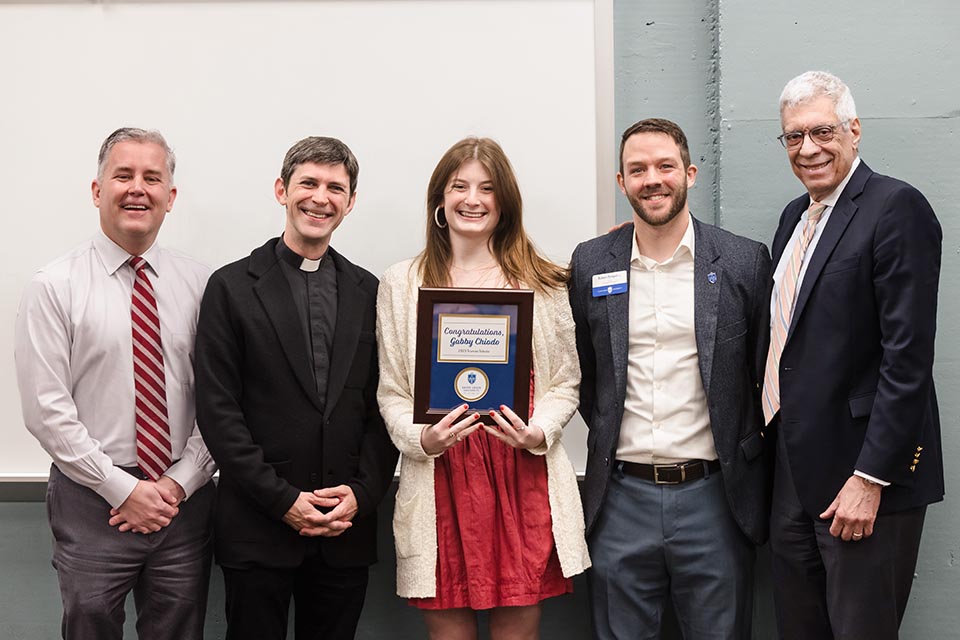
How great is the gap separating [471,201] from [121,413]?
4.00 ft

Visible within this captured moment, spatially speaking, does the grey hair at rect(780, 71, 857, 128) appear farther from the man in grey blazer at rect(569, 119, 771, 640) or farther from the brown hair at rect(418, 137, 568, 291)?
the brown hair at rect(418, 137, 568, 291)

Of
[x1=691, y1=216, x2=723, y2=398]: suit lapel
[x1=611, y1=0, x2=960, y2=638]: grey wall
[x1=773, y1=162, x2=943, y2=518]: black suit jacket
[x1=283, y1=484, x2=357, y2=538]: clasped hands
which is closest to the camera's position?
[x1=773, y1=162, x2=943, y2=518]: black suit jacket

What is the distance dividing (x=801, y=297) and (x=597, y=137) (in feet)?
3.32

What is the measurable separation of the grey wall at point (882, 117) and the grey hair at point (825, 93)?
480 millimetres

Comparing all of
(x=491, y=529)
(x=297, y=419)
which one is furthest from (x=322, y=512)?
(x=491, y=529)

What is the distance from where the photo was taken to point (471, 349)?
224cm

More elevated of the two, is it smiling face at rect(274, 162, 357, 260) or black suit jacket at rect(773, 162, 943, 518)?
smiling face at rect(274, 162, 357, 260)

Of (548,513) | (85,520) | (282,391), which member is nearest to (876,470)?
(548,513)

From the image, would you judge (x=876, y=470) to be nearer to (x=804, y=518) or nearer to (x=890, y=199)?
(x=804, y=518)

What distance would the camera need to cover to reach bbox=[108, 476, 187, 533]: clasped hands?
229cm

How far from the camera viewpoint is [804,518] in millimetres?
2316

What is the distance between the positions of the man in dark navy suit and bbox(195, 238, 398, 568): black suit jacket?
4.07 ft

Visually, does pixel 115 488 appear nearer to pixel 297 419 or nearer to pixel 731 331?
pixel 297 419

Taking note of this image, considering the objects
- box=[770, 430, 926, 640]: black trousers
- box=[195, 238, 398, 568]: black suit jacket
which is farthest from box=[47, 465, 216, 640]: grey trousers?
box=[770, 430, 926, 640]: black trousers
